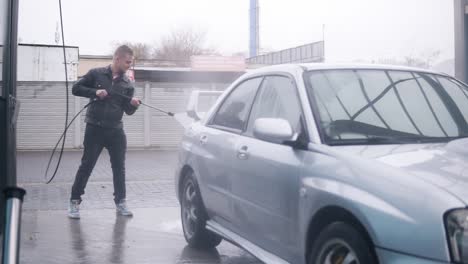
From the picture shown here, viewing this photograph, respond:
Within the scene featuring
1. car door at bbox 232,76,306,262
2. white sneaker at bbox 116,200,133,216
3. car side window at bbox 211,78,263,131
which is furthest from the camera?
white sneaker at bbox 116,200,133,216

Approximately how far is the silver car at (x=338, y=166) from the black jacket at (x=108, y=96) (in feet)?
6.79

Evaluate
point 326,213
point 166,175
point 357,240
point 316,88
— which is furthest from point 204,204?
point 166,175

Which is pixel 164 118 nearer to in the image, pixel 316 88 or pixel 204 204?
pixel 204 204

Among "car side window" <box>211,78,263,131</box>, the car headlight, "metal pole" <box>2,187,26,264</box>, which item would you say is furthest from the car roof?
"metal pole" <box>2,187,26,264</box>

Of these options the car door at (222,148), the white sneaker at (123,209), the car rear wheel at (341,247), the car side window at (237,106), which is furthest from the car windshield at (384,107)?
the white sneaker at (123,209)

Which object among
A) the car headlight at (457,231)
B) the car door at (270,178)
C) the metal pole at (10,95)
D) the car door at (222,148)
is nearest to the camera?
the car headlight at (457,231)

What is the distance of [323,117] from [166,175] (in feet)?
29.7

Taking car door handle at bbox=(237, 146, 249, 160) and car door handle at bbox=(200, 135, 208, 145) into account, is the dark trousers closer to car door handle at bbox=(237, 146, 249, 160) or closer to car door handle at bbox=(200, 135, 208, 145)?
car door handle at bbox=(200, 135, 208, 145)

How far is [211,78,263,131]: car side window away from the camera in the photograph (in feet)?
17.2

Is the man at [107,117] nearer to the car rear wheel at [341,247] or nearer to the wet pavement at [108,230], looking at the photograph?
the wet pavement at [108,230]

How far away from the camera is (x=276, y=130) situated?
4.14 metres

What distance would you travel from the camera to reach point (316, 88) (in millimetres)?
4496

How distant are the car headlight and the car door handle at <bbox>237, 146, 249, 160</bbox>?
192cm

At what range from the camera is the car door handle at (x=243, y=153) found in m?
4.77
